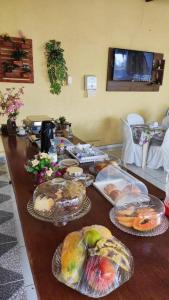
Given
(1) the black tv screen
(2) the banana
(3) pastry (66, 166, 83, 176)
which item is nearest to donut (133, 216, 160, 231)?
(2) the banana

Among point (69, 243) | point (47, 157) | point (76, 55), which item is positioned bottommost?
point (69, 243)

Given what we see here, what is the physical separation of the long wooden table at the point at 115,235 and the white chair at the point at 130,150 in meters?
2.48

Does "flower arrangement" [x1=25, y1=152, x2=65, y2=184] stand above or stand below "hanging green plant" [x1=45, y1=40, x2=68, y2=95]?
below

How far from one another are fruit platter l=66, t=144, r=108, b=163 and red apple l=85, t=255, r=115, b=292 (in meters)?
0.95

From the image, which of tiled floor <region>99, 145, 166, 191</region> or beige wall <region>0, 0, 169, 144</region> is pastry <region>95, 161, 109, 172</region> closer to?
tiled floor <region>99, 145, 166, 191</region>

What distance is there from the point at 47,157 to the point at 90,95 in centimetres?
307

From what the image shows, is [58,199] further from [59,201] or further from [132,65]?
[132,65]

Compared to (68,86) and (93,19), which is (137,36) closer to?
(93,19)

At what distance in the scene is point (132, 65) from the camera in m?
4.21

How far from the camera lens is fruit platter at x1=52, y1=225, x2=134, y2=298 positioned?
592mm

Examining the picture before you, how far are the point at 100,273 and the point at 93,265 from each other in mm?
27

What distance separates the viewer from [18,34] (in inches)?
131

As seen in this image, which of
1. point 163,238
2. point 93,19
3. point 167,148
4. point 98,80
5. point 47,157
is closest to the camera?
point 163,238

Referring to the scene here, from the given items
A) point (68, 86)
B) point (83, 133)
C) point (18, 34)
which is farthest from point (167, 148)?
point (18, 34)
